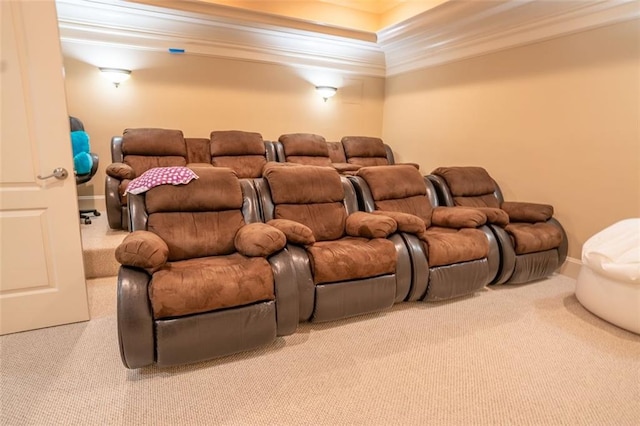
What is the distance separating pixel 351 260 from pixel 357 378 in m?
0.67

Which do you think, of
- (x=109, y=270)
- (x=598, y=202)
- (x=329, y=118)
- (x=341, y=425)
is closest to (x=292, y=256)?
(x=341, y=425)

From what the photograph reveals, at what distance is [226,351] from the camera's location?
6.00 feet

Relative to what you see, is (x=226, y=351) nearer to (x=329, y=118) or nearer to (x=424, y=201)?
(x=424, y=201)

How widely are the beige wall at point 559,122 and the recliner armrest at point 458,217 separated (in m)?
1.13

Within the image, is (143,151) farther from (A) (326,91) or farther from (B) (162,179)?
(A) (326,91)

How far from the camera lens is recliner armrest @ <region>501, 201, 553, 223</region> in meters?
3.15

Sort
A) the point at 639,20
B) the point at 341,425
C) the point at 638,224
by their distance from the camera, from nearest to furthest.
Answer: the point at 341,425
the point at 638,224
the point at 639,20

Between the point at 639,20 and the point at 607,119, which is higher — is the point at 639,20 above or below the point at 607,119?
above

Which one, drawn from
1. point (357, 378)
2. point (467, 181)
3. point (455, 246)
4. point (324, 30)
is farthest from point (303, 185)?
point (324, 30)

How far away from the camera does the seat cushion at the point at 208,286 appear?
5.44 ft

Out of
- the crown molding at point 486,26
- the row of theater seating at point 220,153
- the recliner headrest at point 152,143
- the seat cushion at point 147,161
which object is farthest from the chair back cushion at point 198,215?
the crown molding at point 486,26

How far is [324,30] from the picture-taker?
469 centimetres

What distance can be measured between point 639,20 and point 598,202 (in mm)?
1456

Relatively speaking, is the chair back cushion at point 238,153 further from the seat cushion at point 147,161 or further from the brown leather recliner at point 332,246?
the brown leather recliner at point 332,246
